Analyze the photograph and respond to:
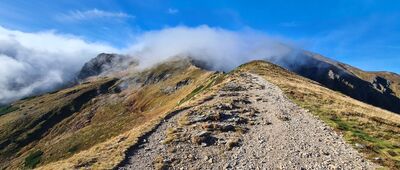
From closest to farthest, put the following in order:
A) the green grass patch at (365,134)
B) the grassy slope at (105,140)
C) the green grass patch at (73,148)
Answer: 1. the green grass patch at (365,134)
2. the grassy slope at (105,140)
3. the green grass patch at (73,148)

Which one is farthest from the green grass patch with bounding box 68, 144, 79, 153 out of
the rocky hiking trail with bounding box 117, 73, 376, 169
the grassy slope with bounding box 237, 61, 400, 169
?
the rocky hiking trail with bounding box 117, 73, 376, 169

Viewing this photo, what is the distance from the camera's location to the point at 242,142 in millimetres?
35969

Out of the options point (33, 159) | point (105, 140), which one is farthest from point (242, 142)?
point (33, 159)

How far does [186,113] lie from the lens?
47.4 meters

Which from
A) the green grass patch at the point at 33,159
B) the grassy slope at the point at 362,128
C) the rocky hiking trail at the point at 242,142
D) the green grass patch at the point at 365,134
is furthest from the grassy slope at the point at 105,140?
the grassy slope at the point at 362,128

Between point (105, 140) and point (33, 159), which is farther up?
point (105, 140)

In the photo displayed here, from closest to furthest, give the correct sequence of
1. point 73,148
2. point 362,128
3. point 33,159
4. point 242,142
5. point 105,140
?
point 242,142 < point 362,128 < point 105,140 < point 73,148 < point 33,159

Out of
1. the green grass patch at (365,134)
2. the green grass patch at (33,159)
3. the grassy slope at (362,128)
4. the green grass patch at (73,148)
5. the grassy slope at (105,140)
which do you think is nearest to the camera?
the green grass patch at (365,134)

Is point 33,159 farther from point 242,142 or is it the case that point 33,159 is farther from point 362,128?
point 362,128

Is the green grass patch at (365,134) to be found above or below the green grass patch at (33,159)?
above

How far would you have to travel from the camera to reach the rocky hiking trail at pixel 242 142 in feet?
100

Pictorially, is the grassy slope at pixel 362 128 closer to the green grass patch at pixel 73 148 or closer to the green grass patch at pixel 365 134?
the green grass patch at pixel 365 134

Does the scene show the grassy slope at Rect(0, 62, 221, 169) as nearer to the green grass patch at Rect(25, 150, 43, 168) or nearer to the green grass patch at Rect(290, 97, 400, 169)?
the green grass patch at Rect(25, 150, 43, 168)

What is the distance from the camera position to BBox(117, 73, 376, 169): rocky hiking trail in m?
30.6
